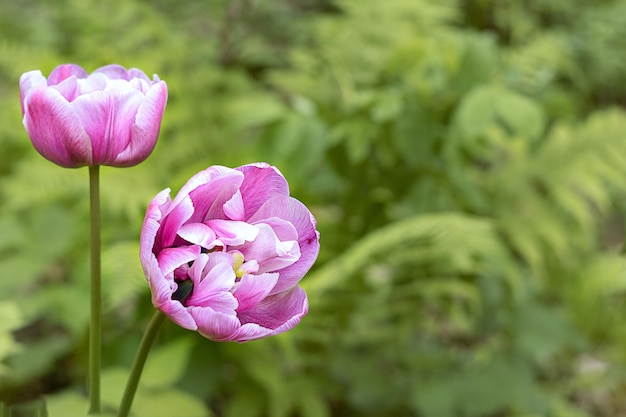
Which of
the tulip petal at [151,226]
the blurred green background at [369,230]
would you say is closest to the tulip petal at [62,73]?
the tulip petal at [151,226]

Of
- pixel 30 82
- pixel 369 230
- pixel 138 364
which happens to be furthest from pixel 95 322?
pixel 369 230

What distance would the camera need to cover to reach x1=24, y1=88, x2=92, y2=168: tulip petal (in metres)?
0.34

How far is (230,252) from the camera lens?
307 mm

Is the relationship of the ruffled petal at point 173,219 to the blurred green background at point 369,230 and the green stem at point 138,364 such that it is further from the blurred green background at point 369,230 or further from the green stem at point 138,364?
the blurred green background at point 369,230

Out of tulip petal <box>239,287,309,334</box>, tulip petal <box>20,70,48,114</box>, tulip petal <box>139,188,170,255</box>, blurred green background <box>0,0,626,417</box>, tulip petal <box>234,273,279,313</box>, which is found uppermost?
tulip petal <box>20,70,48,114</box>

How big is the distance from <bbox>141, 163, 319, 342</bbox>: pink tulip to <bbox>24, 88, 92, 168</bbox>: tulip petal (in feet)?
0.23

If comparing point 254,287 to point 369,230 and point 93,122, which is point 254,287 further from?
point 369,230

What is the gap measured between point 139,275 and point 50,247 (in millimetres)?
241

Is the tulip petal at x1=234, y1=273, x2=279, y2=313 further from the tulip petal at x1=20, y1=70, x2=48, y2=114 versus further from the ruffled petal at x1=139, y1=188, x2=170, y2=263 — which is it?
the tulip petal at x1=20, y1=70, x2=48, y2=114

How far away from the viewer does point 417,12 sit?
7.05ft

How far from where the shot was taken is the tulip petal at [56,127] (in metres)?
0.34

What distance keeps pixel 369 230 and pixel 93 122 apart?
1.30 m

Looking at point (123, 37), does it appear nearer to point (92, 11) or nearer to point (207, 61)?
point (92, 11)

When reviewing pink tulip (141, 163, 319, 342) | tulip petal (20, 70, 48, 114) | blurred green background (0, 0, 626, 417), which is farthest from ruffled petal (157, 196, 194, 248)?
blurred green background (0, 0, 626, 417)
